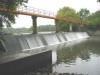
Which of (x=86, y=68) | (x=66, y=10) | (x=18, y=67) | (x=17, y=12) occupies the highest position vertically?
(x=66, y=10)

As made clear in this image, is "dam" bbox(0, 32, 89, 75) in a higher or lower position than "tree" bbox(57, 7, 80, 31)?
lower

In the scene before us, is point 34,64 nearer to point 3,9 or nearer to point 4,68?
point 4,68

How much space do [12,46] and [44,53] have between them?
6572mm

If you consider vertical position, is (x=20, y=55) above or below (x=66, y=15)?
below

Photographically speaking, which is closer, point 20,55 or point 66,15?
point 20,55

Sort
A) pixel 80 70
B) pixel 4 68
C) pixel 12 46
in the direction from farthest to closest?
pixel 12 46
pixel 80 70
pixel 4 68

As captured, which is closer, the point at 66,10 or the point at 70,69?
the point at 70,69

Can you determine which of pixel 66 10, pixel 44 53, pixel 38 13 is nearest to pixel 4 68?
pixel 44 53

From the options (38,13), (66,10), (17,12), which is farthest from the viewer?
(66,10)

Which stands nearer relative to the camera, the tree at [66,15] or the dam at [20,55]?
the dam at [20,55]

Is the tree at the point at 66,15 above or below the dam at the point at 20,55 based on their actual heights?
above

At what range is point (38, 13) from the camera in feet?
94.5

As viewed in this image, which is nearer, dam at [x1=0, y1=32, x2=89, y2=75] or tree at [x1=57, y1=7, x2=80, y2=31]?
dam at [x1=0, y1=32, x2=89, y2=75]

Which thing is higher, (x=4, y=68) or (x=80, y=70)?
(x=4, y=68)
